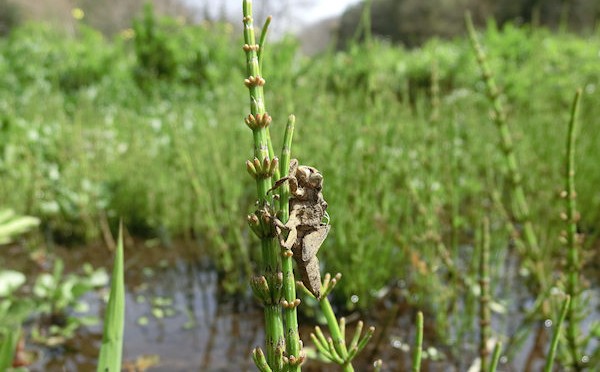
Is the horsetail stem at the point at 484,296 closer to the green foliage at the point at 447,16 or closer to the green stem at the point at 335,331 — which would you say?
the green stem at the point at 335,331

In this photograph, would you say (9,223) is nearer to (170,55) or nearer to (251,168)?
(251,168)

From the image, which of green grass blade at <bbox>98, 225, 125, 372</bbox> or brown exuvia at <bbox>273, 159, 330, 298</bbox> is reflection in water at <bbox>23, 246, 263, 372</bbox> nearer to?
green grass blade at <bbox>98, 225, 125, 372</bbox>

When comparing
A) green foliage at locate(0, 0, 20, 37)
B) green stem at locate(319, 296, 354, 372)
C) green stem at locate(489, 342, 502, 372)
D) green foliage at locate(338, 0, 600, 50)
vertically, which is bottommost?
green stem at locate(489, 342, 502, 372)

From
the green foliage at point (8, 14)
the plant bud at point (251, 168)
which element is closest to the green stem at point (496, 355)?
the plant bud at point (251, 168)

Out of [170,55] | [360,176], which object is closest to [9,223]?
[360,176]

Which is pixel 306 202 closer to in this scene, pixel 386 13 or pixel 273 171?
pixel 273 171

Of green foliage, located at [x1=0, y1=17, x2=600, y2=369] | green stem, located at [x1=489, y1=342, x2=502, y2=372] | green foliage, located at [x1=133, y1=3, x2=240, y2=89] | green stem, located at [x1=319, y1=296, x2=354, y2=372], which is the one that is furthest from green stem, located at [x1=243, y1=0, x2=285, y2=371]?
green foliage, located at [x1=133, y1=3, x2=240, y2=89]

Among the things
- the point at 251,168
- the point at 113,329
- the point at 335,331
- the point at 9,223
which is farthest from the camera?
the point at 9,223

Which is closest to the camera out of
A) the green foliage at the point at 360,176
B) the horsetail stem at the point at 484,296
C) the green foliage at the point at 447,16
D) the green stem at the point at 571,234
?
the green stem at the point at 571,234
